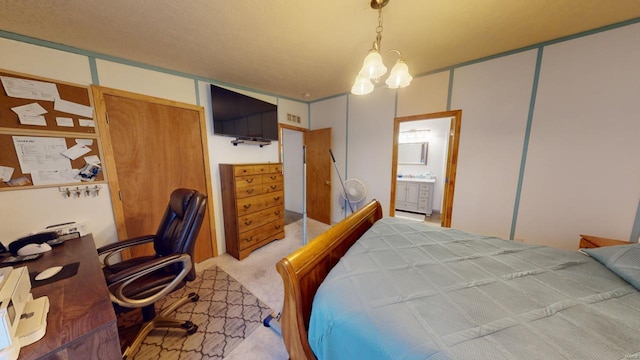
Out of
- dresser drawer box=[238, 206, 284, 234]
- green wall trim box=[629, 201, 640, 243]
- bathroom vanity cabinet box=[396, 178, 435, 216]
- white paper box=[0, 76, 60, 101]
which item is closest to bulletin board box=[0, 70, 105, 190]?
white paper box=[0, 76, 60, 101]

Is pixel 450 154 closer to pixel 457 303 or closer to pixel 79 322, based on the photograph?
pixel 457 303

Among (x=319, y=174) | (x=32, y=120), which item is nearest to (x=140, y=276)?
(x=32, y=120)

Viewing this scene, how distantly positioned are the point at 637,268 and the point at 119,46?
3.87 metres

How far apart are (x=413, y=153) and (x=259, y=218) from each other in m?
3.79

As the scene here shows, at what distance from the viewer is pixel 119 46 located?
1.66 metres

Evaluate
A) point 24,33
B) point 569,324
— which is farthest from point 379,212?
point 24,33

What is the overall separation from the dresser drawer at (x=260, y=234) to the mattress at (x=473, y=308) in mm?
1776

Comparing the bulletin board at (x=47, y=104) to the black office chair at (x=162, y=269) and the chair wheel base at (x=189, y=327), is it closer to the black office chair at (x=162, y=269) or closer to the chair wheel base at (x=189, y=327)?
the black office chair at (x=162, y=269)

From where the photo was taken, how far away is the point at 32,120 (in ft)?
4.87

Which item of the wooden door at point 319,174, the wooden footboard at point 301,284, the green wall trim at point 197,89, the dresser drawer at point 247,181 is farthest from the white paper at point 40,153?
the wooden door at point 319,174

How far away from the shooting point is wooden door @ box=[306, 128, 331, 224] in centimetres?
349

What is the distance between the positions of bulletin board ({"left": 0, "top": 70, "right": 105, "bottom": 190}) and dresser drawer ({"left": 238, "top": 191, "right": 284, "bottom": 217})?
134cm

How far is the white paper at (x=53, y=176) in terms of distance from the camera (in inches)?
60.4

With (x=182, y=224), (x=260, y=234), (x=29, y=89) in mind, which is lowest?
(x=260, y=234)
